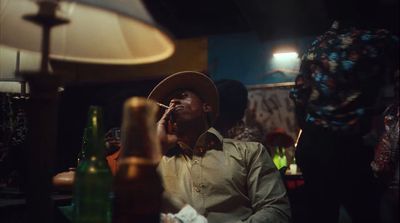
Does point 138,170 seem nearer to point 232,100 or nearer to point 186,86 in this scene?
point 186,86

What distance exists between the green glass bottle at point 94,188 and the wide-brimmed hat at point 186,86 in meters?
1.29

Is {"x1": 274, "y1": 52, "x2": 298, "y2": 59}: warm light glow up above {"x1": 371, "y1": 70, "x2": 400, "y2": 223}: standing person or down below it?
above

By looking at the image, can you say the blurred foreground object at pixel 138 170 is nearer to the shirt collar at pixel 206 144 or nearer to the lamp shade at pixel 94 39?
the lamp shade at pixel 94 39

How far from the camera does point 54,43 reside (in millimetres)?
1008

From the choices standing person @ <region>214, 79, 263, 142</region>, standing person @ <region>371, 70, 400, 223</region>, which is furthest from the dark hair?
standing person @ <region>371, 70, 400, 223</region>

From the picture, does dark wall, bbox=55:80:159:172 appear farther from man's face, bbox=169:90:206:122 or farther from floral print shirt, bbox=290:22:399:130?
floral print shirt, bbox=290:22:399:130

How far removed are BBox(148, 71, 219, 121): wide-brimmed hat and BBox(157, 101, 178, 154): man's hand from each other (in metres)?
0.09

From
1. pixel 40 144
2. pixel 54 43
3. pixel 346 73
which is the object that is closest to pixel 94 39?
pixel 54 43

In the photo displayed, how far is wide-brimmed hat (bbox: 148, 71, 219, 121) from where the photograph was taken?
2.19 meters

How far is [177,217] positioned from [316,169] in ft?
3.24

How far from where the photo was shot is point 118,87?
209 inches

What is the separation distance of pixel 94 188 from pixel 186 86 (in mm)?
1429

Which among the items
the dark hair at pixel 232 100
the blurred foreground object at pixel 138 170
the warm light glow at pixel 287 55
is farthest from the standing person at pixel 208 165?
the warm light glow at pixel 287 55

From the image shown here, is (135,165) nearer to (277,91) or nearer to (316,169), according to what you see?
(316,169)
